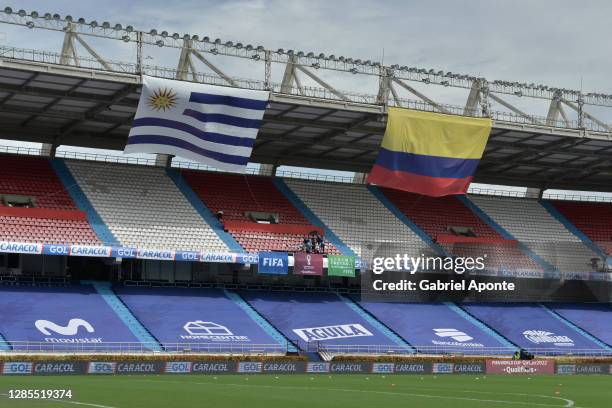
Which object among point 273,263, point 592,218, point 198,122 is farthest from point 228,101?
point 592,218

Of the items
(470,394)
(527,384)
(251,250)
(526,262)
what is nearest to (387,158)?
(251,250)

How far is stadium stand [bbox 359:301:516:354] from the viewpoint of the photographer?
5372cm

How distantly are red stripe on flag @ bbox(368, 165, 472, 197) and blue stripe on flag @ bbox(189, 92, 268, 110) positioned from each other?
8.23 meters

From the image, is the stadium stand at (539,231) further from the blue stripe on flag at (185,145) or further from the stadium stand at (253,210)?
the blue stripe on flag at (185,145)

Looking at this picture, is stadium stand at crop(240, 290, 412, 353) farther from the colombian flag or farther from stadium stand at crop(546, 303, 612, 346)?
stadium stand at crop(546, 303, 612, 346)

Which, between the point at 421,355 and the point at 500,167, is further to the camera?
the point at 500,167

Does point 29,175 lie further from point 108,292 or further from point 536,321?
point 536,321

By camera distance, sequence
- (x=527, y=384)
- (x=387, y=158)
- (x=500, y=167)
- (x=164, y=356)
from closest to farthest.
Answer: (x=527, y=384), (x=164, y=356), (x=387, y=158), (x=500, y=167)

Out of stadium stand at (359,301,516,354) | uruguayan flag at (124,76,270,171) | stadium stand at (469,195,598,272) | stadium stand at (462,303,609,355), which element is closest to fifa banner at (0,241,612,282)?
stadium stand at (359,301,516,354)

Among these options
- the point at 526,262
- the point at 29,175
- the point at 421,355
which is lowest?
the point at 421,355

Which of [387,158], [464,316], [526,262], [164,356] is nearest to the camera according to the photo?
[164,356]

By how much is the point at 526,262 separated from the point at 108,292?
26.1m

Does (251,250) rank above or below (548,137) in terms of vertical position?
below

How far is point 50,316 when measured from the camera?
156ft
